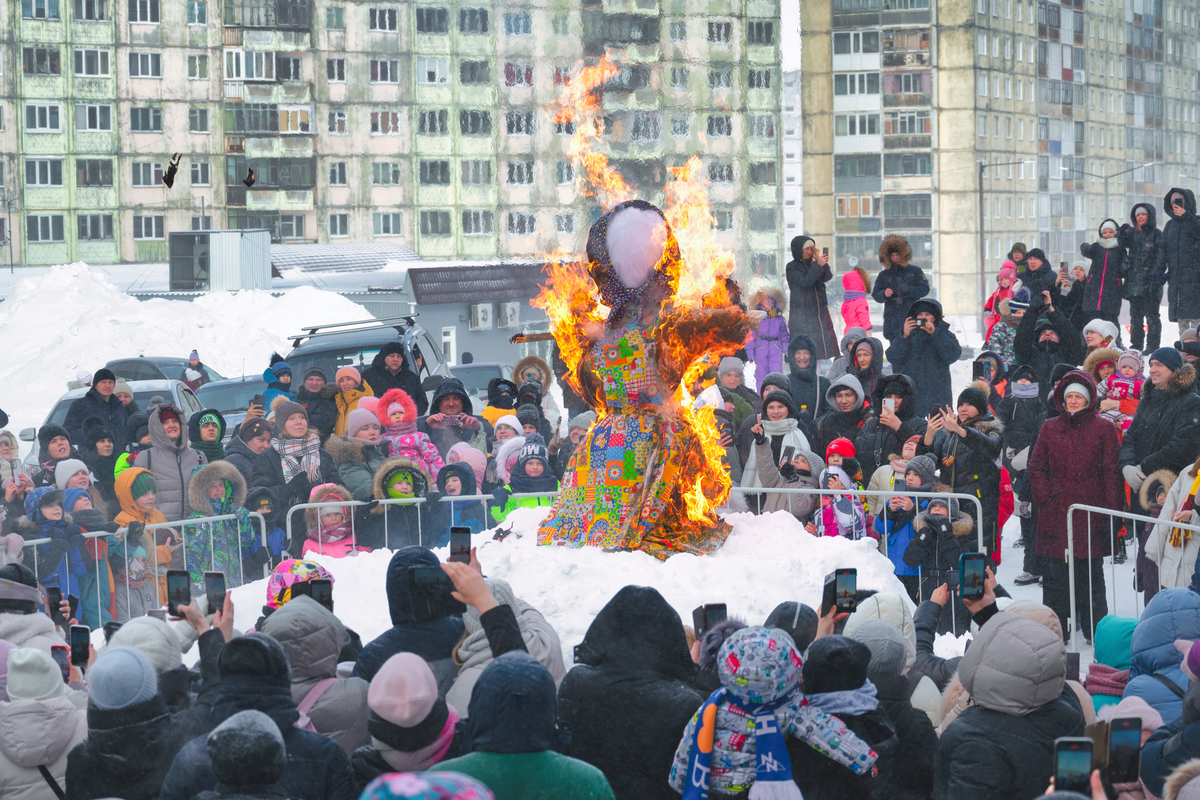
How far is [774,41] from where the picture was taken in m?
68.1

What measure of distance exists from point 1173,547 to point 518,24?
191ft

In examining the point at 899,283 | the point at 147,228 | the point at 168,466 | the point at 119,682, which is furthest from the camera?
the point at 147,228

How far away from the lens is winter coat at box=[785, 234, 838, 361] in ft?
50.8

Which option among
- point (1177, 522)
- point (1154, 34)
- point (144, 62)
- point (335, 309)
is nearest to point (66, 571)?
point (1177, 522)

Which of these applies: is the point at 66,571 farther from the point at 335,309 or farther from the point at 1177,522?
the point at 335,309

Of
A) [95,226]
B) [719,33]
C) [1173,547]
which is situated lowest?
[1173,547]

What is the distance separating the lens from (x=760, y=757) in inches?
165

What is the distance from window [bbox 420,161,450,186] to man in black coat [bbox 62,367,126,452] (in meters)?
54.0

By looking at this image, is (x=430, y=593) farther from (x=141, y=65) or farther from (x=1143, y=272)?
(x=141, y=65)

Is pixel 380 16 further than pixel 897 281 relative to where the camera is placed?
Yes

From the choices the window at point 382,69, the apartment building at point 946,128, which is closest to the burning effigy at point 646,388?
the window at point 382,69

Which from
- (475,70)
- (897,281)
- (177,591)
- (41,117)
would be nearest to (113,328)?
(897,281)

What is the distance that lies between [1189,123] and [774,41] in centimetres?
4031

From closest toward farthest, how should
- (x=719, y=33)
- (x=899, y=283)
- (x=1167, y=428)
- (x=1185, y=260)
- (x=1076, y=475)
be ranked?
(x=1076, y=475)
(x=1167, y=428)
(x=899, y=283)
(x=1185, y=260)
(x=719, y=33)
